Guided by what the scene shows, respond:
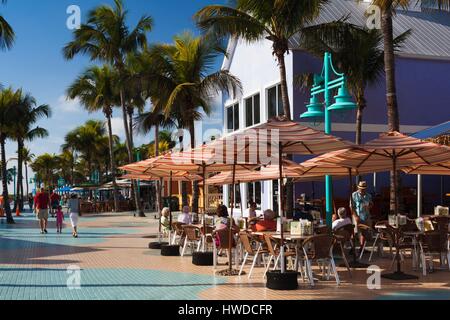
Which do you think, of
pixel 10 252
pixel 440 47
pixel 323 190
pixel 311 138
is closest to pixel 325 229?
pixel 311 138

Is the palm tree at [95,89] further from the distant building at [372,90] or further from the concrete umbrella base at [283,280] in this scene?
the concrete umbrella base at [283,280]

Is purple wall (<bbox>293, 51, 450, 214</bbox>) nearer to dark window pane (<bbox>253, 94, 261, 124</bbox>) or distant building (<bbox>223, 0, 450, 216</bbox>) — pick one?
distant building (<bbox>223, 0, 450, 216</bbox>)

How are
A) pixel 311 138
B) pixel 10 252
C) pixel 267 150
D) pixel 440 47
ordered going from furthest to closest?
pixel 440 47 → pixel 10 252 → pixel 267 150 → pixel 311 138

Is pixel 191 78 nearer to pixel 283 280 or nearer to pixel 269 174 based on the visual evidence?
pixel 269 174

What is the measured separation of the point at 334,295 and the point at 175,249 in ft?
20.5

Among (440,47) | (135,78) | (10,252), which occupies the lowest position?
(10,252)

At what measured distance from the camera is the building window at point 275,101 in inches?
931

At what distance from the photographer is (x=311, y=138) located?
346 inches

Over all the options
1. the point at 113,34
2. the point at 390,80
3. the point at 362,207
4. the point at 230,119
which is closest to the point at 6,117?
the point at 113,34

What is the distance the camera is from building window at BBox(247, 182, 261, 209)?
25.5m

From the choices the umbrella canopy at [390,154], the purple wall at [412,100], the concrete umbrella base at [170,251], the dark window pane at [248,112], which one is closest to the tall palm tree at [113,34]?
the dark window pane at [248,112]

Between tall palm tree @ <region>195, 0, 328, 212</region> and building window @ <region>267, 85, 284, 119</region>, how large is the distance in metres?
7.08

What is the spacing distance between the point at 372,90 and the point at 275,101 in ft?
13.6
